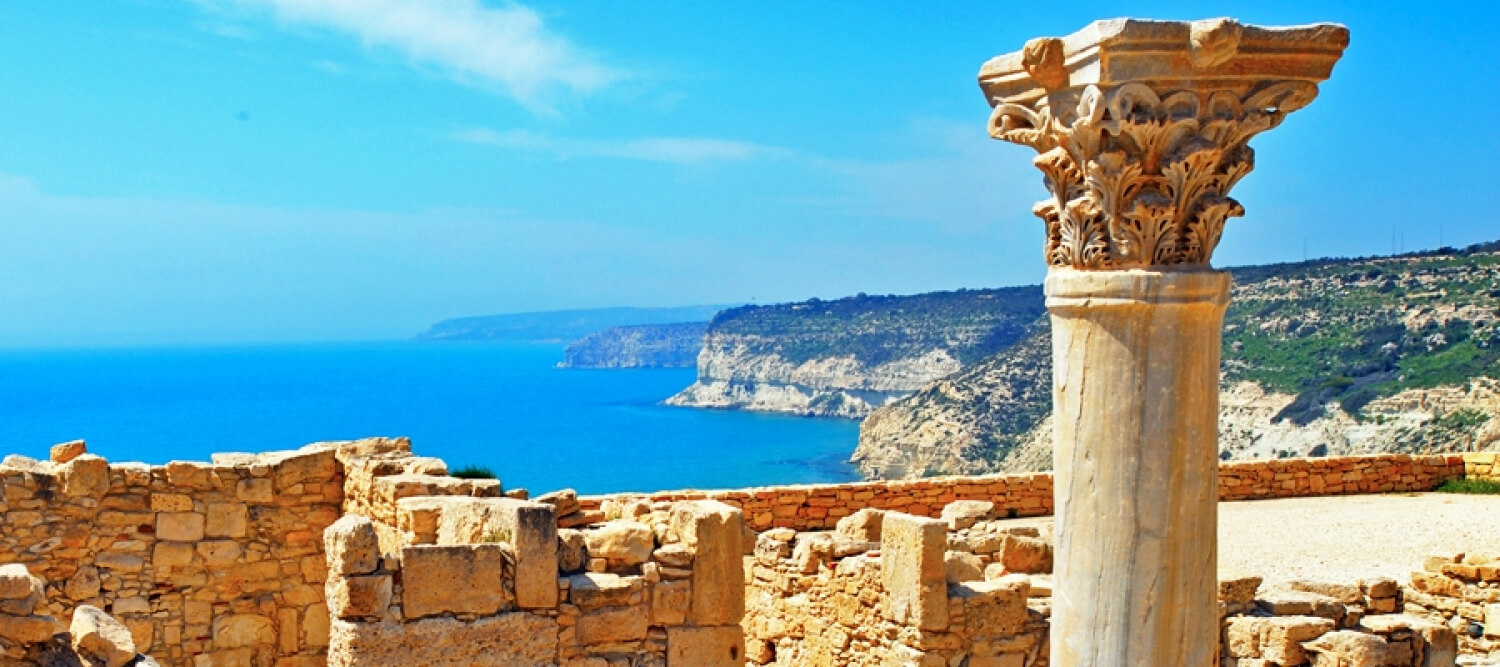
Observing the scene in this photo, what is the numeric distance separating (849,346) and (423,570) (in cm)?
9287

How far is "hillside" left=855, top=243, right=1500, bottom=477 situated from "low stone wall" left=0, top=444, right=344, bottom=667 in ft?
64.2

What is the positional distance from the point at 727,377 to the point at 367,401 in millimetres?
56099

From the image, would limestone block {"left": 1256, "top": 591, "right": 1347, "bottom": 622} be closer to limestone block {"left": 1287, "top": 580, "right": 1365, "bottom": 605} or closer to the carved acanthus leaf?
limestone block {"left": 1287, "top": 580, "right": 1365, "bottom": 605}

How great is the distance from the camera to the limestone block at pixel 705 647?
8.11 metres

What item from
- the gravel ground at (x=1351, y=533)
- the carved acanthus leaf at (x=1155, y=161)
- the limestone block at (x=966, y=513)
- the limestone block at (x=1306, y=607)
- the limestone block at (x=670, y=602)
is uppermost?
the carved acanthus leaf at (x=1155, y=161)

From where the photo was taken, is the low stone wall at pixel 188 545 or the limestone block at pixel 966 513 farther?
the limestone block at pixel 966 513

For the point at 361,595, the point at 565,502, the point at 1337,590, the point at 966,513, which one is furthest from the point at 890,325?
the point at 361,595

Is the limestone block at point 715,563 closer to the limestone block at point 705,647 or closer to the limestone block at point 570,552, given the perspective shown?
the limestone block at point 705,647

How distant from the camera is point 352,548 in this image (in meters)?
7.21

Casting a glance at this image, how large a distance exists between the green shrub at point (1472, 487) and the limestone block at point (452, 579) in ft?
49.5

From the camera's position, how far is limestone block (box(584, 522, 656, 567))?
805cm

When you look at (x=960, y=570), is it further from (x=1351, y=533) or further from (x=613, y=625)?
(x=1351, y=533)

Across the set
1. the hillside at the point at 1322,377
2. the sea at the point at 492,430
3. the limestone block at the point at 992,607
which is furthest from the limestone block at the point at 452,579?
the sea at the point at 492,430

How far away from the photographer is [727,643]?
8.18 metres
